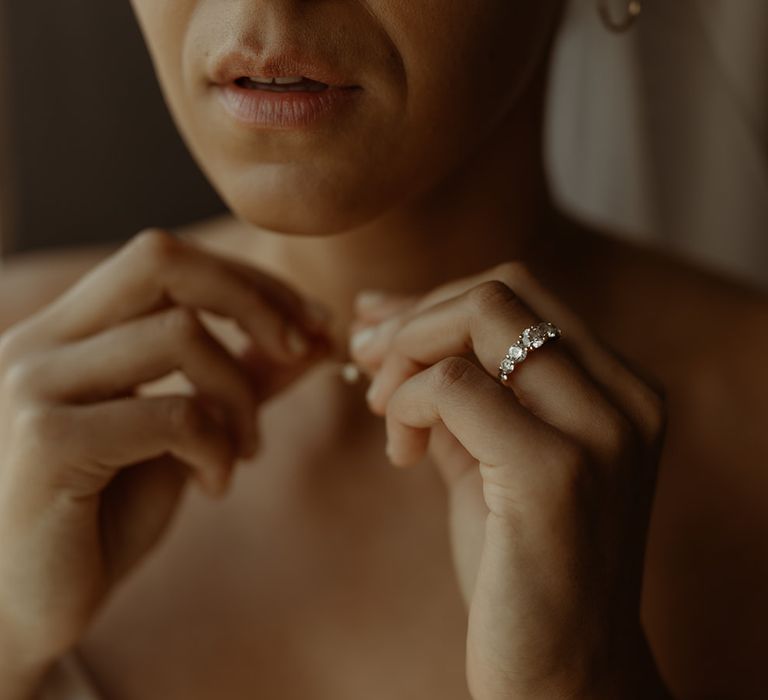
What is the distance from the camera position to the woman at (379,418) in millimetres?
752

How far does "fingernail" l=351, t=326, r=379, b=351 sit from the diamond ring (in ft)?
0.57

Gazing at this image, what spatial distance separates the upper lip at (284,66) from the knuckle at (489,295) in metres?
0.19

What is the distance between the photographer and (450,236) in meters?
1.11

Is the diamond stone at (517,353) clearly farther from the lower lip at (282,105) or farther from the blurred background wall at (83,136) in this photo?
the blurred background wall at (83,136)

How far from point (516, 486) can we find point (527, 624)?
96mm

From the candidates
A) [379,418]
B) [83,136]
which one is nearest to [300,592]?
[379,418]

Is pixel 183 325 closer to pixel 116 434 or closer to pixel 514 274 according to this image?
pixel 116 434

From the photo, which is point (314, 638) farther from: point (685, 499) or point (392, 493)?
point (685, 499)

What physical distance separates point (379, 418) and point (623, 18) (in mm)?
492

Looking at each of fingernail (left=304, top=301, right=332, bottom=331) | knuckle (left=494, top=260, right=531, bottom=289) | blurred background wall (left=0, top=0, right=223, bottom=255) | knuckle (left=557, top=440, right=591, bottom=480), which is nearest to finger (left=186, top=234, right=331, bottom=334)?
fingernail (left=304, top=301, right=332, bottom=331)

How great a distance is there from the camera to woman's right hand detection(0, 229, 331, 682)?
883mm

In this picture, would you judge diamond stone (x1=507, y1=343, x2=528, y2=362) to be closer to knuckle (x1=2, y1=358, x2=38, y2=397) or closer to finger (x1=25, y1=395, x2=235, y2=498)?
finger (x1=25, y1=395, x2=235, y2=498)

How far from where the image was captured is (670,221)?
135 centimetres

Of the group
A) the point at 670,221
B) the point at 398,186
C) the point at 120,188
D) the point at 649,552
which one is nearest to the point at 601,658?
the point at 649,552
